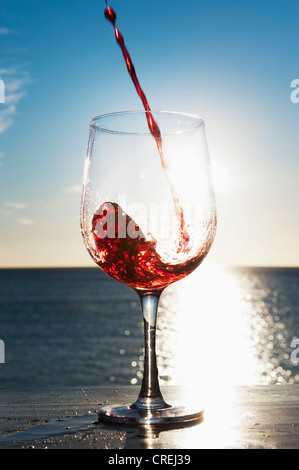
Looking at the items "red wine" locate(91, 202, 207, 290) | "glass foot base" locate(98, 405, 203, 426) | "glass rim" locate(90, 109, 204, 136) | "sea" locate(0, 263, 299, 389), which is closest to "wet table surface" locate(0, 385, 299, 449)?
"glass foot base" locate(98, 405, 203, 426)

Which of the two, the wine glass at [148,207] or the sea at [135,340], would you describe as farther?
the sea at [135,340]

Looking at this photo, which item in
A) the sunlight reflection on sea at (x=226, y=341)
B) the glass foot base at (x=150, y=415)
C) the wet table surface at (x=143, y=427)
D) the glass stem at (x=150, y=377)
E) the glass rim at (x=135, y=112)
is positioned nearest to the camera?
the wet table surface at (x=143, y=427)

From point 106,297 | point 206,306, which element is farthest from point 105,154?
point 106,297

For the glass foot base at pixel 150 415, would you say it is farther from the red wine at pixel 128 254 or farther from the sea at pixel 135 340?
the sea at pixel 135 340

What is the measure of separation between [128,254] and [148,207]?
11 centimetres

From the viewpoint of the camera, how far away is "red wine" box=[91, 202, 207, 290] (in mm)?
1206

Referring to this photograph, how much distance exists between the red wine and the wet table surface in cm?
27

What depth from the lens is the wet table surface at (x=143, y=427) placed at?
0.90 metres

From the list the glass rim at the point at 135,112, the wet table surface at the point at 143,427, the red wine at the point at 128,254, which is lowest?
the wet table surface at the point at 143,427

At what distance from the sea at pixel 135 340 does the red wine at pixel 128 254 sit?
36.0ft

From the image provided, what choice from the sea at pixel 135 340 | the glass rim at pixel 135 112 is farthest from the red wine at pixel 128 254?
the sea at pixel 135 340

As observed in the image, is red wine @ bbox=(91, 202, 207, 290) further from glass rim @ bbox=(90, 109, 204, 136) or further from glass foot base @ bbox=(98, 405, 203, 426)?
glass foot base @ bbox=(98, 405, 203, 426)
